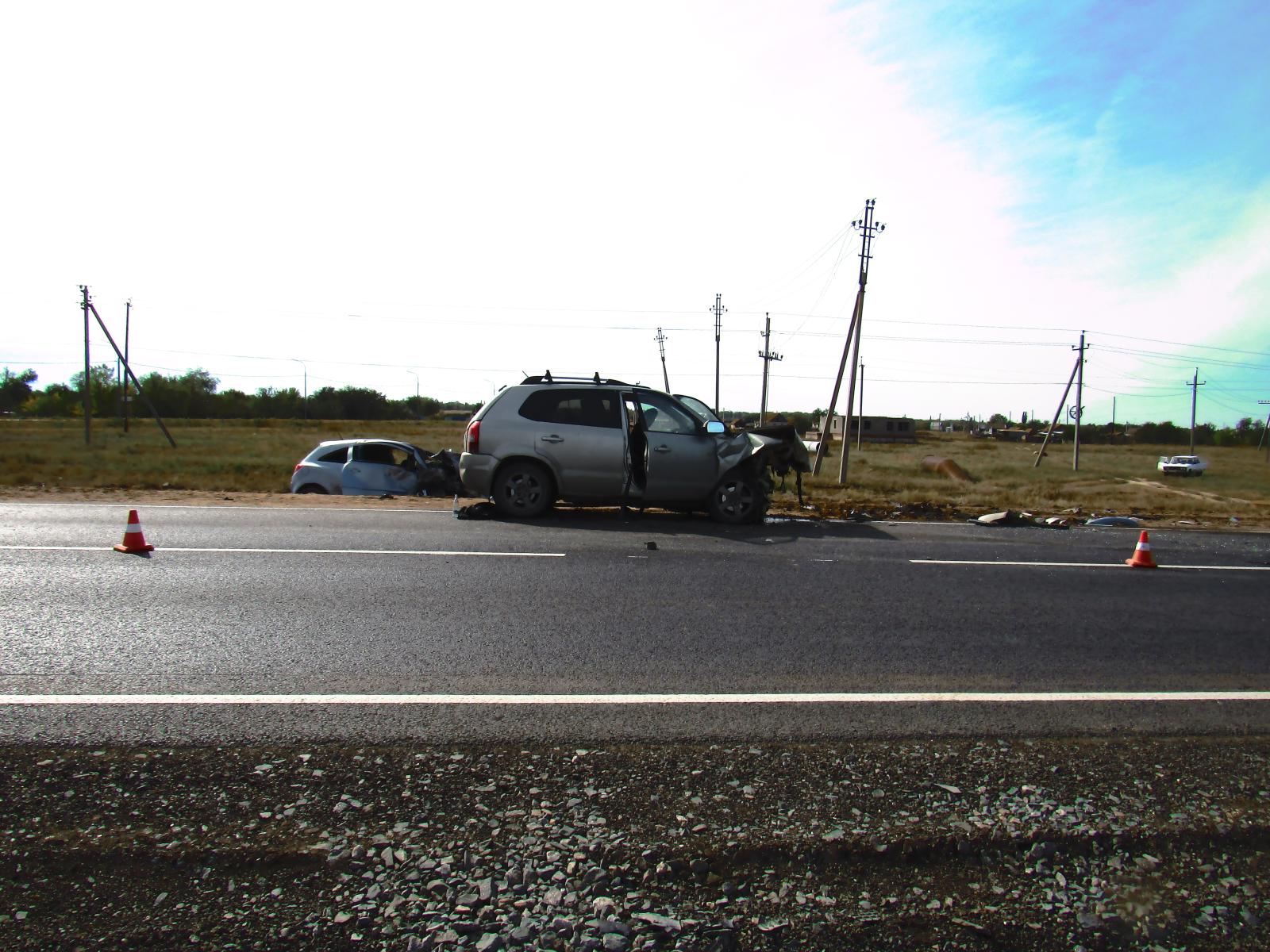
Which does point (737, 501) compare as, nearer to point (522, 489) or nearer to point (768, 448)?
point (768, 448)

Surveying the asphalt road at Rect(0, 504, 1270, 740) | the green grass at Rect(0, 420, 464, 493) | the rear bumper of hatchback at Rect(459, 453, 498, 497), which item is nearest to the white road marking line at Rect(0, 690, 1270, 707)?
the asphalt road at Rect(0, 504, 1270, 740)

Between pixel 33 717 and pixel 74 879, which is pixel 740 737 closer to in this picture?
pixel 74 879

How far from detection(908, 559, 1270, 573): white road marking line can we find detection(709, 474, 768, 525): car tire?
2.93m

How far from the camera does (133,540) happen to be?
788 centimetres

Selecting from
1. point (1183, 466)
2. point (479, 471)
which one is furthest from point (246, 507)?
point (1183, 466)

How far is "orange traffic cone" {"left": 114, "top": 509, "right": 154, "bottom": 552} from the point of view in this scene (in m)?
7.82

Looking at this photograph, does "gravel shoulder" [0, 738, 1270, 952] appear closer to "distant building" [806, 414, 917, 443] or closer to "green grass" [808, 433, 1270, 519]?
"green grass" [808, 433, 1270, 519]

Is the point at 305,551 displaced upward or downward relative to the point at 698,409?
downward

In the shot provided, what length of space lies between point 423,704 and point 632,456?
7270mm

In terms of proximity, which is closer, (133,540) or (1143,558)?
(133,540)

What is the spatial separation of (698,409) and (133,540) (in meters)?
7.20

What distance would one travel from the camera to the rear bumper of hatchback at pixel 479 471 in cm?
1104

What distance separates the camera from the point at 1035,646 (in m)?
5.74

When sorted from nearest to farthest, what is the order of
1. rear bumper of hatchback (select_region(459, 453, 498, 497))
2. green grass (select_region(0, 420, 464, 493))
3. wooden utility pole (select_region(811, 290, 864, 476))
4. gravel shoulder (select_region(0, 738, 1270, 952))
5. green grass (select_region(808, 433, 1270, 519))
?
gravel shoulder (select_region(0, 738, 1270, 952)) < rear bumper of hatchback (select_region(459, 453, 498, 497)) < green grass (select_region(808, 433, 1270, 519)) < green grass (select_region(0, 420, 464, 493)) < wooden utility pole (select_region(811, 290, 864, 476))
